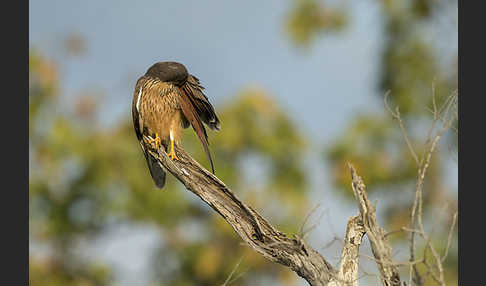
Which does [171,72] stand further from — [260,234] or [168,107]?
[260,234]

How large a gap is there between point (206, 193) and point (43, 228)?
10.9 meters

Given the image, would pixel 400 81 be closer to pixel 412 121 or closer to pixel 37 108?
pixel 412 121

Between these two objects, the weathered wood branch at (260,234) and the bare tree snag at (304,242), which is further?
the weathered wood branch at (260,234)

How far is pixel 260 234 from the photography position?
3.40 meters

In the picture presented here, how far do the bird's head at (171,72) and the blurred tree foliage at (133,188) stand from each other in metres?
8.28

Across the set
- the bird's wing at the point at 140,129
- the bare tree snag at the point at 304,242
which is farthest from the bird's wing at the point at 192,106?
the bare tree snag at the point at 304,242

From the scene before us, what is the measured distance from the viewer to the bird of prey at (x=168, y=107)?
14.8ft

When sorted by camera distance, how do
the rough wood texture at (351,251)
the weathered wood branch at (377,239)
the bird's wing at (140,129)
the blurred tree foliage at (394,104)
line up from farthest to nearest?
the blurred tree foliage at (394,104) → the bird's wing at (140,129) → the rough wood texture at (351,251) → the weathered wood branch at (377,239)

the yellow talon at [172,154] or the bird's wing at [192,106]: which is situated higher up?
the bird's wing at [192,106]

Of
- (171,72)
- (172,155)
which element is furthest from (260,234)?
(171,72)

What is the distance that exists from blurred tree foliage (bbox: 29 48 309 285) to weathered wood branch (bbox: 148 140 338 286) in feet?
30.5

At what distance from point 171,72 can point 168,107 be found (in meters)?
0.39

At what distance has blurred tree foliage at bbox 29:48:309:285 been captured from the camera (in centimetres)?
1329

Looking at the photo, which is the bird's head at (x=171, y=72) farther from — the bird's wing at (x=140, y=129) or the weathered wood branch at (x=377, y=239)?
the weathered wood branch at (x=377, y=239)
